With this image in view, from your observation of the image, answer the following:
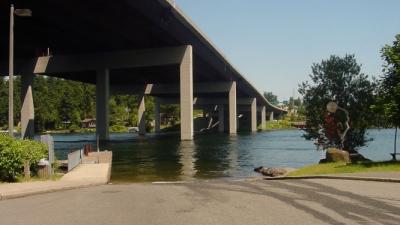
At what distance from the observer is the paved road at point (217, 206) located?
11797mm

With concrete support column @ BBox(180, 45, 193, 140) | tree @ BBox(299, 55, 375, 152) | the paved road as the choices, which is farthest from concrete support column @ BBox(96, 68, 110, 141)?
the paved road

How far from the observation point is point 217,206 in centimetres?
1384

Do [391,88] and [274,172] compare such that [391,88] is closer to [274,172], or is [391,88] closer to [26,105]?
[274,172]

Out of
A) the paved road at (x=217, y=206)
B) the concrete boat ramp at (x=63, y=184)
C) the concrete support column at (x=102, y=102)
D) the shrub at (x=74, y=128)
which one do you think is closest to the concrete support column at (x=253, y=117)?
the shrub at (x=74, y=128)

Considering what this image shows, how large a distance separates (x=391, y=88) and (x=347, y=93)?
8816 mm

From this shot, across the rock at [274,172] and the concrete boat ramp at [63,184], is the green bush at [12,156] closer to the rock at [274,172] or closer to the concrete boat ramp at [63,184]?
the concrete boat ramp at [63,184]

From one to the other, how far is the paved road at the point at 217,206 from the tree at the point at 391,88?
8.05 m

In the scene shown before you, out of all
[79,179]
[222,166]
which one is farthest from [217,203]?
[222,166]

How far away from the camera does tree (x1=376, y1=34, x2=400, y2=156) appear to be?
85.0ft

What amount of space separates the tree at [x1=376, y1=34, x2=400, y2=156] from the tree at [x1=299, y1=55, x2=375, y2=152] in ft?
24.6

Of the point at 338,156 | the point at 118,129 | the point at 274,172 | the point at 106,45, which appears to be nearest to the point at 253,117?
the point at 118,129

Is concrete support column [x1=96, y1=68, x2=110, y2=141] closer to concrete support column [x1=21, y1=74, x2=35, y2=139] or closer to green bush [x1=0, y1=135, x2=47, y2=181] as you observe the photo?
concrete support column [x1=21, y1=74, x2=35, y2=139]

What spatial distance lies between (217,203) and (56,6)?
49.4 meters

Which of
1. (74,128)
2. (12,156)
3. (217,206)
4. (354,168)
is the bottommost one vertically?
(217,206)
